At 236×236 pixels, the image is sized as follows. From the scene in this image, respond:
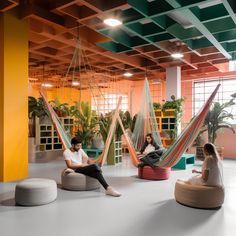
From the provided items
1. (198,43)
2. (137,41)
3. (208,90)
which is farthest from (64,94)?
(198,43)

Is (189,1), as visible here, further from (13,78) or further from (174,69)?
(174,69)

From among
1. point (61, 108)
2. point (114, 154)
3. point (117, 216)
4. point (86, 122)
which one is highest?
point (61, 108)

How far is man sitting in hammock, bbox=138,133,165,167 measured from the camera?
4.52 meters

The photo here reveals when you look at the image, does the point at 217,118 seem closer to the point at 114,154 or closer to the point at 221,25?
the point at 221,25

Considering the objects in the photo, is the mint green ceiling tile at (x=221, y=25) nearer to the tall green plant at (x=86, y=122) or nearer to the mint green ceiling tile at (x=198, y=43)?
the mint green ceiling tile at (x=198, y=43)

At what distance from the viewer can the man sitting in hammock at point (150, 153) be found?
452 centimetres

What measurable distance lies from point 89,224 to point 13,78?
280cm

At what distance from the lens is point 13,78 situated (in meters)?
4.23

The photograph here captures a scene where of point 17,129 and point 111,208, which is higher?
point 17,129

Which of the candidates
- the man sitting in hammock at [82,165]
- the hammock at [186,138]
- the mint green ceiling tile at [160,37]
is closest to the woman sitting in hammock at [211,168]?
the hammock at [186,138]

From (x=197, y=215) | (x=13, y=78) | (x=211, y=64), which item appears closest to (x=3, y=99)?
(x=13, y=78)

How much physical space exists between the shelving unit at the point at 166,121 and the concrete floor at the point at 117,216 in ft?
9.16

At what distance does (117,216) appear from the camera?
2703 millimetres

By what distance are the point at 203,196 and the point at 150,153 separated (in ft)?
5.75
